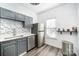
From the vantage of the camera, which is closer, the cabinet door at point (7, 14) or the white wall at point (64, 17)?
the white wall at point (64, 17)

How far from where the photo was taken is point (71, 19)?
2.62ft

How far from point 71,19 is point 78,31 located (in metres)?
0.21

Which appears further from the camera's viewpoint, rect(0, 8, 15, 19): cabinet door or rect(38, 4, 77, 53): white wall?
rect(0, 8, 15, 19): cabinet door

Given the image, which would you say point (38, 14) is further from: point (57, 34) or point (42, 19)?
point (57, 34)

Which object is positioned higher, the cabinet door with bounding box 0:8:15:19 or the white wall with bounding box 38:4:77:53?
the cabinet door with bounding box 0:8:15:19

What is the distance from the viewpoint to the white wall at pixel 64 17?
2.57ft

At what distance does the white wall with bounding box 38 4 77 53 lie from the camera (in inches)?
30.8

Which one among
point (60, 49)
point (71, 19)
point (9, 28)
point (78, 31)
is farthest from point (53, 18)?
point (9, 28)

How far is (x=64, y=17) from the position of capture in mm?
859

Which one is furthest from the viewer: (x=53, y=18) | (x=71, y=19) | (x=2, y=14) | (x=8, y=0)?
(x=2, y=14)

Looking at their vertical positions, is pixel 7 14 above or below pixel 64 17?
above

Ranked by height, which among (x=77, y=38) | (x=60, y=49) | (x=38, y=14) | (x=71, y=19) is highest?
(x=38, y=14)

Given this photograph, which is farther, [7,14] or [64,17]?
[7,14]

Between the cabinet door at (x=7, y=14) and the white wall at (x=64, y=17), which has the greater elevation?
the cabinet door at (x=7, y=14)
